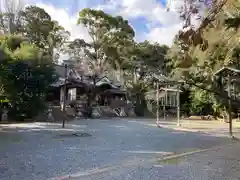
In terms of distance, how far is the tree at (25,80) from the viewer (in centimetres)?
1497

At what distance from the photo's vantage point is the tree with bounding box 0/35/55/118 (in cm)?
1497

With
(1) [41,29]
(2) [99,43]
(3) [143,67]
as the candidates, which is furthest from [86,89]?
(1) [41,29]

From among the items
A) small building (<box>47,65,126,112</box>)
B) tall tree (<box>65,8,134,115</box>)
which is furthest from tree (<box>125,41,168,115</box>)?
small building (<box>47,65,126,112</box>)

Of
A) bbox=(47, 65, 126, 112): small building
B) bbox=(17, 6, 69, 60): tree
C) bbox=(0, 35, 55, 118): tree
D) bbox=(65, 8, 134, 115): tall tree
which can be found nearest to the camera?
bbox=(0, 35, 55, 118): tree

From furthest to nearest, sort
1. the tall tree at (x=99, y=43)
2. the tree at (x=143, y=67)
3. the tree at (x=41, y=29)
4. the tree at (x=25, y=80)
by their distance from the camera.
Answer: the tree at (x=41, y=29), the tree at (x=143, y=67), the tall tree at (x=99, y=43), the tree at (x=25, y=80)

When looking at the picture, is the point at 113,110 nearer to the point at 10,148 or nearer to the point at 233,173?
the point at 10,148

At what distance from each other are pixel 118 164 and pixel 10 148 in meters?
2.84

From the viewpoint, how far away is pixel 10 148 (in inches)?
249

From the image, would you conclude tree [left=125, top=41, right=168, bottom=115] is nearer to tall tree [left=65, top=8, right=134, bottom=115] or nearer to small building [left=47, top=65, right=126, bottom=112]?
tall tree [left=65, top=8, right=134, bottom=115]

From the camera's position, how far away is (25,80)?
15.5 meters

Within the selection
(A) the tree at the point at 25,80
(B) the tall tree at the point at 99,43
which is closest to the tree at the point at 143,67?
(B) the tall tree at the point at 99,43

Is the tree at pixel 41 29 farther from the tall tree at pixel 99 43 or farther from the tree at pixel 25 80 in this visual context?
the tree at pixel 25 80

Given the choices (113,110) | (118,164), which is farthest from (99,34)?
(118,164)

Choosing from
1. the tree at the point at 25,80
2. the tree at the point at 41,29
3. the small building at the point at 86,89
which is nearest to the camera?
the tree at the point at 25,80
